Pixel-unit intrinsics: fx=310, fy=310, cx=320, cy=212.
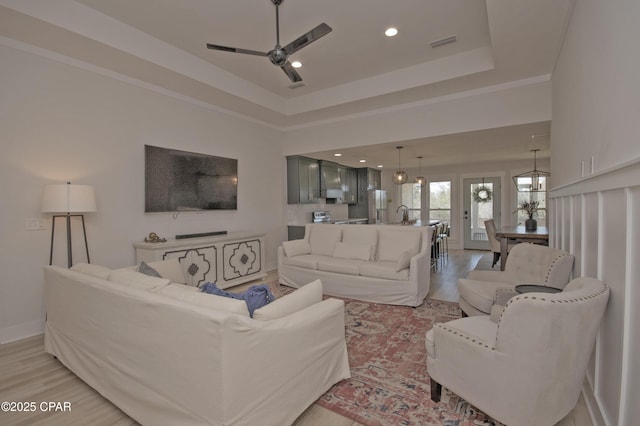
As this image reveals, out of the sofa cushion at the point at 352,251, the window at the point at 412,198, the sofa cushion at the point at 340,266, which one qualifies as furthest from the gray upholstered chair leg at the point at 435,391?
the window at the point at 412,198

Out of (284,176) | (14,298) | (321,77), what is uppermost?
(321,77)

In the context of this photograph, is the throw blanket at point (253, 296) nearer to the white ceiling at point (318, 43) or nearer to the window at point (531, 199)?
the white ceiling at point (318, 43)

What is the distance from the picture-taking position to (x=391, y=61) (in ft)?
13.6

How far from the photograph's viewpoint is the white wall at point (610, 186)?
135 cm

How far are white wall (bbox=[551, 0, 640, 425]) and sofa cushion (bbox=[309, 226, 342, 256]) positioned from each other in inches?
121

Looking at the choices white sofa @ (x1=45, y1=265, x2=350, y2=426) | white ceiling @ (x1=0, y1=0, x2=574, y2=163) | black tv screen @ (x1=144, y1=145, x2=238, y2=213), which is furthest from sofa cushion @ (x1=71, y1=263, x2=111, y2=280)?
white ceiling @ (x1=0, y1=0, x2=574, y2=163)

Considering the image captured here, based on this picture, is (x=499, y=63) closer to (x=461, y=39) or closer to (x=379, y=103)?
(x=461, y=39)

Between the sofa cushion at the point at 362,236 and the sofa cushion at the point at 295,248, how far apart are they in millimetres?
641

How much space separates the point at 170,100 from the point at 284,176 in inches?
104

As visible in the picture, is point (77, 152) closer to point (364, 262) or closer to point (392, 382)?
point (364, 262)

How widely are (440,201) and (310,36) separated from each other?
8.00m

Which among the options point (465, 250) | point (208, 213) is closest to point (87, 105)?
point (208, 213)

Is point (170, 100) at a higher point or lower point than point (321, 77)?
lower

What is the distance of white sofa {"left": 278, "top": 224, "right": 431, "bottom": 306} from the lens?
12.8 feet
